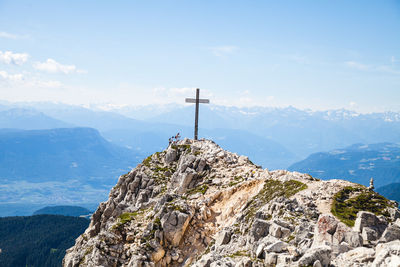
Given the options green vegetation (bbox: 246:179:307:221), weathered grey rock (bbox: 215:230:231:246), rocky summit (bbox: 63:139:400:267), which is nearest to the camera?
rocky summit (bbox: 63:139:400:267)

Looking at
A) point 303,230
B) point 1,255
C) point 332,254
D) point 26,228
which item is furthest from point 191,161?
point 26,228

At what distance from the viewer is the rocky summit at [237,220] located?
1653 centimetres

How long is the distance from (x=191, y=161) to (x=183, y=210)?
11.6 m

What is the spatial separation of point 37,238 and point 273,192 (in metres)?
155

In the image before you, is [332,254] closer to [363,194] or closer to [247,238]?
[247,238]

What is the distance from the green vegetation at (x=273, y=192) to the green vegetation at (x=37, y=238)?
130917mm

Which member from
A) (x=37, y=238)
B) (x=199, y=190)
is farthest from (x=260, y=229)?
(x=37, y=238)

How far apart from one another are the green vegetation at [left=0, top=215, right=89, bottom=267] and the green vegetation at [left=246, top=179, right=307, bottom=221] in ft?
430

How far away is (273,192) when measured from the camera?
90.6 ft

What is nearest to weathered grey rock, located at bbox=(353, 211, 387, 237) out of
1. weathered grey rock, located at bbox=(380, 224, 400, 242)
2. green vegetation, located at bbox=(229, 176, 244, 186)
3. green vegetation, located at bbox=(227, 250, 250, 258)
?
weathered grey rock, located at bbox=(380, 224, 400, 242)

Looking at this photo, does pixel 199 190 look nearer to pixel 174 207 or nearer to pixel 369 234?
pixel 174 207

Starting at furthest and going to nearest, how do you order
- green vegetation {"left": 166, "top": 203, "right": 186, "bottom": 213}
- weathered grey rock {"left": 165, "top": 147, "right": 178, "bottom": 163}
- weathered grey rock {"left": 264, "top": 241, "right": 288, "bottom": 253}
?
weathered grey rock {"left": 165, "top": 147, "right": 178, "bottom": 163}
green vegetation {"left": 166, "top": 203, "right": 186, "bottom": 213}
weathered grey rock {"left": 264, "top": 241, "right": 288, "bottom": 253}

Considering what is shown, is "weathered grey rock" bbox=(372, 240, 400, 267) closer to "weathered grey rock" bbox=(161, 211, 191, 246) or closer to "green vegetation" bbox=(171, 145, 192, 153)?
"weathered grey rock" bbox=(161, 211, 191, 246)

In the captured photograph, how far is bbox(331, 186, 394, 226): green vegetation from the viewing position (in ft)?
70.3
